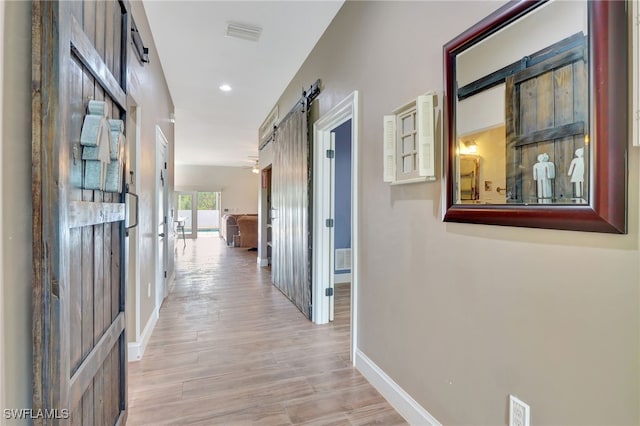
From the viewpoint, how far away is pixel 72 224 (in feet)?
3.10

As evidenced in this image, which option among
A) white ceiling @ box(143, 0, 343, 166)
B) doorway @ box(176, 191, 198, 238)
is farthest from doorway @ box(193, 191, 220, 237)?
white ceiling @ box(143, 0, 343, 166)

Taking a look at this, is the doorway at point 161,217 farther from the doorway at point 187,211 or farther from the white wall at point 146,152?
the doorway at point 187,211

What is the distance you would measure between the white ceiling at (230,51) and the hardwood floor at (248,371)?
2.62m

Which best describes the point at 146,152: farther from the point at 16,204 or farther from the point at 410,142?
the point at 410,142

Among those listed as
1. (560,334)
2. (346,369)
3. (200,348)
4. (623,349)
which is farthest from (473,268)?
(200,348)

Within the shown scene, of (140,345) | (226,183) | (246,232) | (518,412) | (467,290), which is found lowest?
(140,345)

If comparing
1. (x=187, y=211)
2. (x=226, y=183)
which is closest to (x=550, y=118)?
(x=226, y=183)

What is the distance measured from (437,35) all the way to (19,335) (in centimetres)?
196

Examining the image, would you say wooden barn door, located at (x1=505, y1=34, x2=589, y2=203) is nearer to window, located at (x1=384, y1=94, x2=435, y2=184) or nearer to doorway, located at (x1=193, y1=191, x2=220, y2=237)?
window, located at (x1=384, y1=94, x2=435, y2=184)

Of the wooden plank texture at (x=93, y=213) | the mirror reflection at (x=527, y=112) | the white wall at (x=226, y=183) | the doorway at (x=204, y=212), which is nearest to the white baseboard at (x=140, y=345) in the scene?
the wooden plank texture at (x=93, y=213)

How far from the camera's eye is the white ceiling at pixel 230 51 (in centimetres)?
255

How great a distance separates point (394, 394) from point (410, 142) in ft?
4.87

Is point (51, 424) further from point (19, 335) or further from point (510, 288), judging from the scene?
point (510, 288)

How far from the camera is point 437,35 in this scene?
60.1 inches
